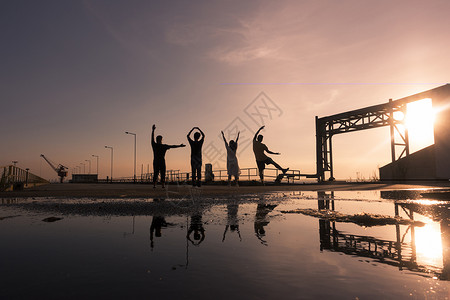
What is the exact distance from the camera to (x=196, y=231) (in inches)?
143

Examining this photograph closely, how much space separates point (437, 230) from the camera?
3.81 m

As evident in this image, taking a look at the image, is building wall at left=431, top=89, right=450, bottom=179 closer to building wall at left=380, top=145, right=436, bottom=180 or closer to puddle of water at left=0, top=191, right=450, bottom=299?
building wall at left=380, top=145, right=436, bottom=180

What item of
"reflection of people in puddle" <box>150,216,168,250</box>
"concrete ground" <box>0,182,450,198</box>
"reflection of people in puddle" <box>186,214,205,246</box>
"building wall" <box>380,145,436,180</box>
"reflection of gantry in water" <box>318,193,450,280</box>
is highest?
"building wall" <box>380,145,436,180</box>

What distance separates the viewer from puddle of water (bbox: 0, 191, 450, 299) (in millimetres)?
1758

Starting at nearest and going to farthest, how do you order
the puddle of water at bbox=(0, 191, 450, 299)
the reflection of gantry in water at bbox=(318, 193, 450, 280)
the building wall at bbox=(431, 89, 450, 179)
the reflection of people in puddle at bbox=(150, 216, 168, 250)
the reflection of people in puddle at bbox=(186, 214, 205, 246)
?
the puddle of water at bbox=(0, 191, 450, 299)
the reflection of gantry in water at bbox=(318, 193, 450, 280)
the reflection of people in puddle at bbox=(186, 214, 205, 246)
the reflection of people in puddle at bbox=(150, 216, 168, 250)
the building wall at bbox=(431, 89, 450, 179)

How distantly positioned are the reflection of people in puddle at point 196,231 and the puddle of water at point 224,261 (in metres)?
0.01

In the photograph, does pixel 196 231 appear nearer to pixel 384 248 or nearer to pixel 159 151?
pixel 384 248

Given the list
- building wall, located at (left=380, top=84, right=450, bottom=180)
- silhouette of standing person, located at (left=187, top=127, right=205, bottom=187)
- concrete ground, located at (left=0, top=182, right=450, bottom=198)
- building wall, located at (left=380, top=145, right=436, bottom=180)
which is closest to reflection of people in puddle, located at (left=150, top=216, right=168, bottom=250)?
concrete ground, located at (left=0, top=182, right=450, bottom=198)

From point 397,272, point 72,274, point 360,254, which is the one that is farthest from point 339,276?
point 72,274

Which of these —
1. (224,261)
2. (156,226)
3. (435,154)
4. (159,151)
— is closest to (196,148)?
(159,151)

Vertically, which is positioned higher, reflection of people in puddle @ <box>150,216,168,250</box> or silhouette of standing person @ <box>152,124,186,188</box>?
silhouette of standing person @ <box>152,124,186,188</box>

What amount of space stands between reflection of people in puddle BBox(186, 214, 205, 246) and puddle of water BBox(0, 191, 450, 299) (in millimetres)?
11

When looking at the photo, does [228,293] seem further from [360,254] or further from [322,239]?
[322,239]

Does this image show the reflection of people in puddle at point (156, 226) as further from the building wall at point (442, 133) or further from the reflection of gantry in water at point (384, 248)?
the building wall at point (442, 133)
